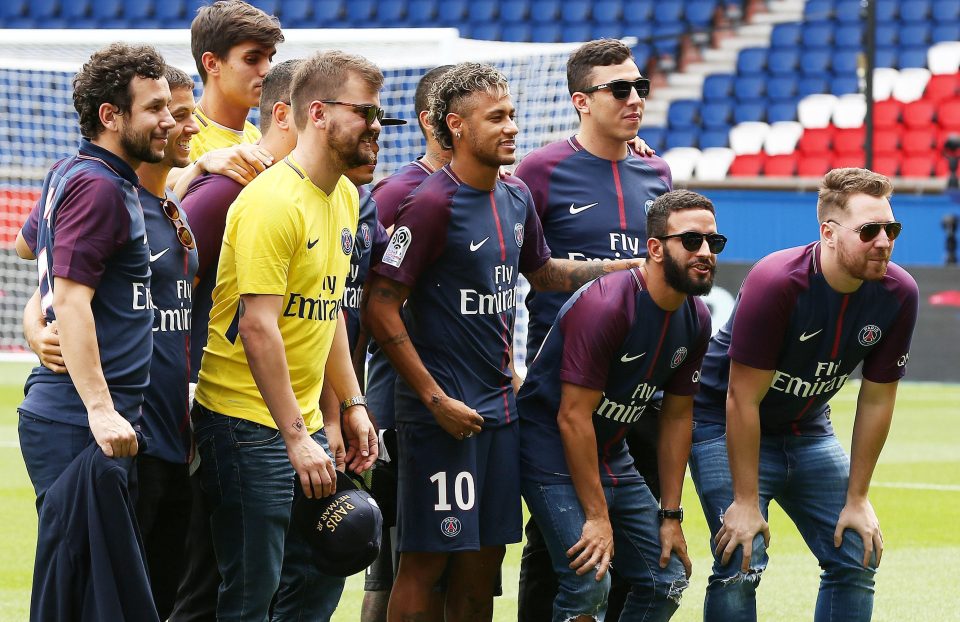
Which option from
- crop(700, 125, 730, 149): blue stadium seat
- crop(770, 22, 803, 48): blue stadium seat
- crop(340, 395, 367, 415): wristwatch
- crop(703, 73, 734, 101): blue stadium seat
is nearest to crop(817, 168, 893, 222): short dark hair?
crop(340, 395, 367, 415): wristwatch

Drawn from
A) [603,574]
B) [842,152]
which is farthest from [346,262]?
[842,152]

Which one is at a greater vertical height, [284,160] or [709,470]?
[284,160]

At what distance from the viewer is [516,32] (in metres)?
23.9

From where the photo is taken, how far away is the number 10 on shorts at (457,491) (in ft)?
15.5

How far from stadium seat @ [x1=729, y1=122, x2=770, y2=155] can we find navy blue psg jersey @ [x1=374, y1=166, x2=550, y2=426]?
16604mm

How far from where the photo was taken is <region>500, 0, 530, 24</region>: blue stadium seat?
2419cm

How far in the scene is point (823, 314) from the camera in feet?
16.2

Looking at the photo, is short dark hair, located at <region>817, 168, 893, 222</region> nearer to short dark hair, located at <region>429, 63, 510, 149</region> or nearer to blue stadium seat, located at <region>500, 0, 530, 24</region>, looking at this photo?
short dark hair, located at <region>429, 63, 510, 149</region>

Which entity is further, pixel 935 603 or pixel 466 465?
pixel 935 603

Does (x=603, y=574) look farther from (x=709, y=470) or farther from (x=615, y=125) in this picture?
(x=615, y=125)

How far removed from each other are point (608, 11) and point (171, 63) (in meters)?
11.3

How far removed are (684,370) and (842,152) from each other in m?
16.4

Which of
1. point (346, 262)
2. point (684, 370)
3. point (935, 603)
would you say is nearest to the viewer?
point (346, 262)

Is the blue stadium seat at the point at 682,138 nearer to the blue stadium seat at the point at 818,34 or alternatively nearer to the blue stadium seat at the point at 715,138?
the blue stadium seat at the point at 715,138
